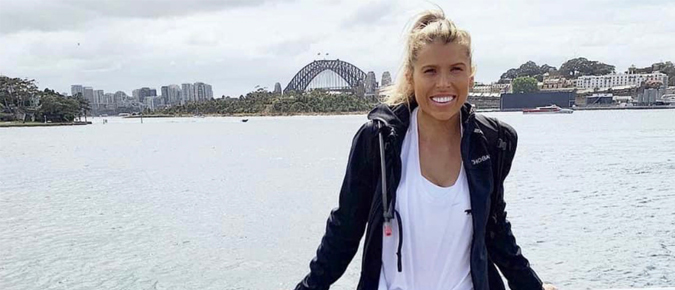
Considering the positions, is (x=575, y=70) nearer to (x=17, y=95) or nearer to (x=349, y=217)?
(x=17, y=95)

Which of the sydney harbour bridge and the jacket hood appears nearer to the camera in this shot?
the jacket hood

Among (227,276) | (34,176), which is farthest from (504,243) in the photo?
(34,176)

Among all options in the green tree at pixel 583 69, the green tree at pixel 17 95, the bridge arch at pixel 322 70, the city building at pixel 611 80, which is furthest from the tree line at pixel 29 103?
the green tree at pixel 583 69

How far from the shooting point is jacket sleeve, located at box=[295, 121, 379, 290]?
4.33 feet

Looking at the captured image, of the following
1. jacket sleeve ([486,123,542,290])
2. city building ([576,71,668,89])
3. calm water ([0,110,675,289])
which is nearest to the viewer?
jacket sleeve ([486,123,542,290])

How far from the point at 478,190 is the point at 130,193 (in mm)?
17343

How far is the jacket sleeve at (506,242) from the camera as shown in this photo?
1405 mm

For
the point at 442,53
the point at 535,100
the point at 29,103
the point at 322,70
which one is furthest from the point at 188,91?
the point at 442,53

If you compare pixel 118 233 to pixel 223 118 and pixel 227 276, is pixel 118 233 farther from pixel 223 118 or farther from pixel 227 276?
pixel 223 118

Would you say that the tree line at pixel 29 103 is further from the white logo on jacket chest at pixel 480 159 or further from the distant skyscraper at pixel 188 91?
the white logo on jacket chest at pixel 480 159

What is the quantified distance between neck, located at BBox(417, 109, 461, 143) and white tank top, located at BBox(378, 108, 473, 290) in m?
0.05

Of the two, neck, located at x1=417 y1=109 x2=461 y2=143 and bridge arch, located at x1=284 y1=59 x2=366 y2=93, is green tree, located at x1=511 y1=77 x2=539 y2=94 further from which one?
neck, located at x1=417 y1=109 x2=461 y2=143

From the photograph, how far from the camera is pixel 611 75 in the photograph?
12750 centimetres

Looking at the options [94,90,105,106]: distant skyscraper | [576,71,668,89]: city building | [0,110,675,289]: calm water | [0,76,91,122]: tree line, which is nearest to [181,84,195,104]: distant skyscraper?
[94,90,105,106]: distant skyscraper
